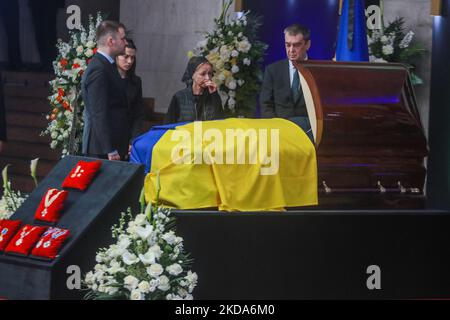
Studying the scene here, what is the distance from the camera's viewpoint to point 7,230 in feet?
16.1

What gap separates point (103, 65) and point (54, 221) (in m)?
1.81

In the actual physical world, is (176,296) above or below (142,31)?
below

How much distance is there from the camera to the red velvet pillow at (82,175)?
16.3ft

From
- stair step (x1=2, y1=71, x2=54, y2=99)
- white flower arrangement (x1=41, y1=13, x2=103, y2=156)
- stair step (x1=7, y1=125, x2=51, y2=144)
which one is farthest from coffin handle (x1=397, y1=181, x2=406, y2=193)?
stair step (x1=2, y1=71, x2=54, y2=99)

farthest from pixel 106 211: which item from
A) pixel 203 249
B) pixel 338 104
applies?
pixel 338 104

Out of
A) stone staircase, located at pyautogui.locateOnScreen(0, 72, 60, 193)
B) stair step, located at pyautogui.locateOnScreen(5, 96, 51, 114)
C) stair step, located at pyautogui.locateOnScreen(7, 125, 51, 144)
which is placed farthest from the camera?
stair step, located at pyautogui.locateOnScreen(5, 96, 51, 114)

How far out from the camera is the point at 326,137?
525 cm

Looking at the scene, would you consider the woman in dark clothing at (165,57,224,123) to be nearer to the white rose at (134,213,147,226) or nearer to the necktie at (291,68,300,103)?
the necktie at (291,68,300,103)

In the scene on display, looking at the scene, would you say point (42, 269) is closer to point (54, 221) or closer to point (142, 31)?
point (54, 221)

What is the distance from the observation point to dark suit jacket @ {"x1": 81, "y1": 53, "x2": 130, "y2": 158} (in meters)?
6.38

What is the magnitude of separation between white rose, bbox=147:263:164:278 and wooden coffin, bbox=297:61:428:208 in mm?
1228

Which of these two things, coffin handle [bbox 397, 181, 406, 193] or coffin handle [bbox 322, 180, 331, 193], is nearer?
coffin handle [bbox 322, 180, 331, 193]

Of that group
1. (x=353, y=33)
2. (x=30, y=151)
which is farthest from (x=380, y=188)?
(x=30, y=151)

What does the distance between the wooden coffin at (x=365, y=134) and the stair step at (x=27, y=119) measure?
17.8 ft
